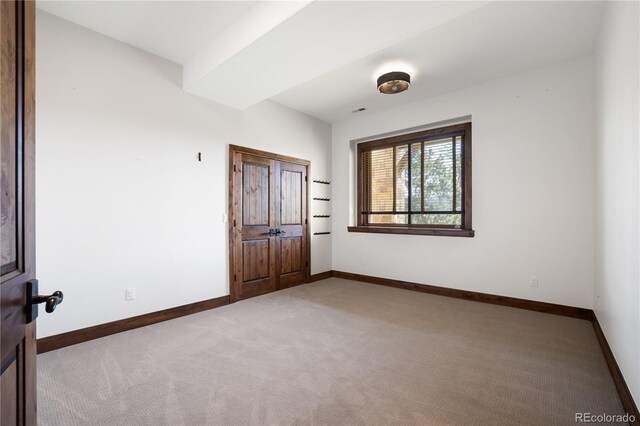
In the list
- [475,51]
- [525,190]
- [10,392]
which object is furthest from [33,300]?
[525,190]

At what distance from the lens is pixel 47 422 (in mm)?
1708

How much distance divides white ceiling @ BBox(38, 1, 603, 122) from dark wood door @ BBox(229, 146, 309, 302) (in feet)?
3.37

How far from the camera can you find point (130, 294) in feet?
10.2

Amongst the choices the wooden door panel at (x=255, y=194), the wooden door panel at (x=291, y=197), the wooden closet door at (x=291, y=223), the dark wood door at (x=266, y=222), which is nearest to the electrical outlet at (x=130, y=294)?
the dark wood door at (x=266, y=222)

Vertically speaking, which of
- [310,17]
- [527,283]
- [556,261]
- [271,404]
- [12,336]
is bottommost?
[271,404]

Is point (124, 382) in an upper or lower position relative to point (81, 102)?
lower

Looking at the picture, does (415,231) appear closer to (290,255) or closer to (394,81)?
(290,255)

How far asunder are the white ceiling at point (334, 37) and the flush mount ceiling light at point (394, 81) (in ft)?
0.34

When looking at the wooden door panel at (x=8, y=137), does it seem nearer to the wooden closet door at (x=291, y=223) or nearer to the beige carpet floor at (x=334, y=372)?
the beige carpet floor at (x=334, y=372)

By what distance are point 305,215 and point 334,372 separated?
3188mm

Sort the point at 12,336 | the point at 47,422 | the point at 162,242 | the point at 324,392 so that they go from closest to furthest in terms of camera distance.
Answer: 1. the point at 12,336
2. the point at 47,422
3. the point at 324,392
4. the point at 162,242

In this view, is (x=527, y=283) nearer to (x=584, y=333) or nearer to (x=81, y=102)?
(x=584, y=333)

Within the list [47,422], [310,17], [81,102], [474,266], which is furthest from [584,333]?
[81,102]

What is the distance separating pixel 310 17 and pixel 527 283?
3.82m
